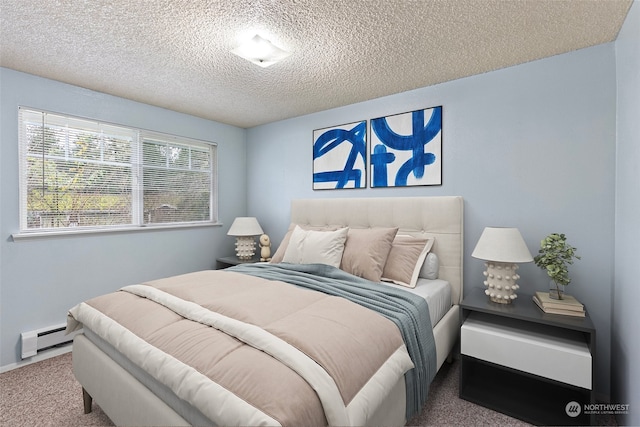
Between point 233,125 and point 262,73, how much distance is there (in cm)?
171

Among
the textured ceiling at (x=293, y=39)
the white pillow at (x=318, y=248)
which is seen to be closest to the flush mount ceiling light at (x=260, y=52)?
the textured ceiling at (x=293, y=39)

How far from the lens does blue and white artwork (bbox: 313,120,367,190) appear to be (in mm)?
3057

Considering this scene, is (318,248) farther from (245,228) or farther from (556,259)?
(556,259)

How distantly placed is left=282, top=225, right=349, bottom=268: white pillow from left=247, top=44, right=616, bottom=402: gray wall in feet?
2.65

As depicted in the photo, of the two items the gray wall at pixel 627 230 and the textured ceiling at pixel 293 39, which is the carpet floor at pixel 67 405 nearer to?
the gray wall at pixel 627 230

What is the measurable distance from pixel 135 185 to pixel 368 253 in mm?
2528

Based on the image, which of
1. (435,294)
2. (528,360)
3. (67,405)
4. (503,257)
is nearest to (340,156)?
(435,294)

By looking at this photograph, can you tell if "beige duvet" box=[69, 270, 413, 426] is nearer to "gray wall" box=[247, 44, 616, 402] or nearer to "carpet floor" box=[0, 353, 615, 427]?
"carpet floor" box=[0, 353, 615, 427]

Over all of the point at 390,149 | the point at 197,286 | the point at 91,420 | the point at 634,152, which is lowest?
the point at 91,420

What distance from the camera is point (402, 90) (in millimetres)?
2760

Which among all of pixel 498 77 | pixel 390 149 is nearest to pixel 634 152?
pixel 498 77

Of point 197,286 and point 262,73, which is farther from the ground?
point 262,73

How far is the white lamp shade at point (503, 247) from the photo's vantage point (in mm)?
1913

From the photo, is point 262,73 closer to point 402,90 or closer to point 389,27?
point 389,27
